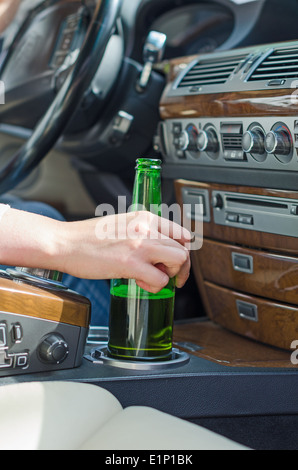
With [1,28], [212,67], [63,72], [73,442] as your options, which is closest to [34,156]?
[63,72]

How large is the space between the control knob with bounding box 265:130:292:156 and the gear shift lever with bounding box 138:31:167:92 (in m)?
0.54

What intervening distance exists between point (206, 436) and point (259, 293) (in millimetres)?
620

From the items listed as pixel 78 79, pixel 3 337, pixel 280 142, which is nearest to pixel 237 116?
pixel 280 142

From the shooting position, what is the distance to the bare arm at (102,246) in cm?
84

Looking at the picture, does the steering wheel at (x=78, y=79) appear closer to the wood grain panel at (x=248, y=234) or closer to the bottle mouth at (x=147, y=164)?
the wood grain panel at (x=248, y=234)

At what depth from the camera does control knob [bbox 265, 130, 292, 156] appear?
1056mm

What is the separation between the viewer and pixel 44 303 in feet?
2.84

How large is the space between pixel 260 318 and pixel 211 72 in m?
0.52

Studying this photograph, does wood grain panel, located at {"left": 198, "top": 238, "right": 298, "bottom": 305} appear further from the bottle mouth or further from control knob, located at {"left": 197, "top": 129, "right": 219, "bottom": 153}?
the bottle mouth

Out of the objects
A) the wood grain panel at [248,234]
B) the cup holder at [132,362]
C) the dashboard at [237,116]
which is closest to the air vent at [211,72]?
the dashboard at [237,116]

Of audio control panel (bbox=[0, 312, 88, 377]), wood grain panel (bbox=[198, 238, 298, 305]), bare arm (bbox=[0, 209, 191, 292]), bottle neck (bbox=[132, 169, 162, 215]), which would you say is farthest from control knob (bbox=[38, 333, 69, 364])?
wood grain panel (bbox=[198, 238, 298, 305])

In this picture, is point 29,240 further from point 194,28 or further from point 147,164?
point 194,28

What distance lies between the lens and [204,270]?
1.42 m
